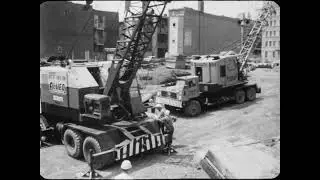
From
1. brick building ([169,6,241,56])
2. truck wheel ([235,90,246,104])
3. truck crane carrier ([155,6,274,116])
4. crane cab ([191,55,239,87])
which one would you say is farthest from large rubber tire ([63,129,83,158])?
brick building ([169,6,241,56])

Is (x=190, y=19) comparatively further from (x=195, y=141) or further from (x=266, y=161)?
(x=266, y=161)

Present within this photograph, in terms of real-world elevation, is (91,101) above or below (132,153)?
above

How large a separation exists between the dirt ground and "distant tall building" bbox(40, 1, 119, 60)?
6828mm

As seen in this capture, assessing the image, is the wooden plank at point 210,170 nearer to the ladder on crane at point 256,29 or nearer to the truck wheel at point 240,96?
the truck wheel at point 240,96

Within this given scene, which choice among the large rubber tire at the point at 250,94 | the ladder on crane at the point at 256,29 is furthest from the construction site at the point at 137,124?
the ladder on crane at the point at 256,29

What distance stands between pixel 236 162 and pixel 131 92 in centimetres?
500

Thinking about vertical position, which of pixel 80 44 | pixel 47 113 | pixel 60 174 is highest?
pixel 80 44

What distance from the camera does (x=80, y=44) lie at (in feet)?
123

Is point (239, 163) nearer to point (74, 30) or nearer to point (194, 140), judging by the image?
point (194, 140)

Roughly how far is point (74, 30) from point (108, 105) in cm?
2071

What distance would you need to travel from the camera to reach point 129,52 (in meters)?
11.6

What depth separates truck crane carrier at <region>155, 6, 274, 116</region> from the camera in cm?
1794

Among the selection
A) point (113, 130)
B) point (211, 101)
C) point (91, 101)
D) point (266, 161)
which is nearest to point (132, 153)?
point (113, 130)

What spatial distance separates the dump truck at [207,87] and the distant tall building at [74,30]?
4579 mm
